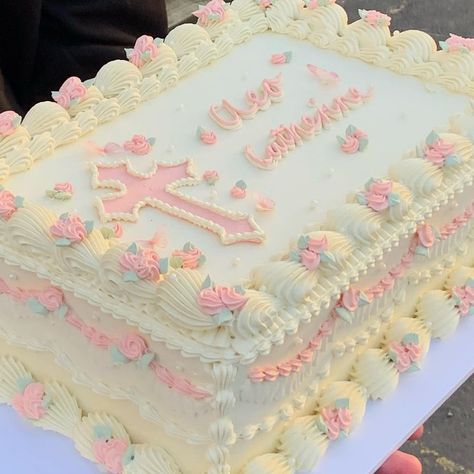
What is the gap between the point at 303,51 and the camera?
202cm

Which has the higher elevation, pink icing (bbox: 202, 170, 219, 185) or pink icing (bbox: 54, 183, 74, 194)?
pink icing (bbox: 202, 170, 219, 185)

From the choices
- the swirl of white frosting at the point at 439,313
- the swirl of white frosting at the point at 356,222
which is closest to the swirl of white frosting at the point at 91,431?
the swirl of white frosting at the point at 356,222

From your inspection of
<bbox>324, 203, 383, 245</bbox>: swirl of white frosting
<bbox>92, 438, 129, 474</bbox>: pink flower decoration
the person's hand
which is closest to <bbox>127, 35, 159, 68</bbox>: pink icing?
<bbox>324, 203, 383, 245</bbox>: swirl of white frosting

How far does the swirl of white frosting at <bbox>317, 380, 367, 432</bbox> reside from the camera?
58.3 inches

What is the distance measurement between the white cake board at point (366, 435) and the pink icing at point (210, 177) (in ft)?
1.67

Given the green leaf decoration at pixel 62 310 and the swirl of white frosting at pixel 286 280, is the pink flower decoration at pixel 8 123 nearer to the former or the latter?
the green leaf decoration at pixel 62 310

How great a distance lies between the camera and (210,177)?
1568 millimetres

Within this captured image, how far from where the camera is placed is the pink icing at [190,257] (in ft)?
4.36

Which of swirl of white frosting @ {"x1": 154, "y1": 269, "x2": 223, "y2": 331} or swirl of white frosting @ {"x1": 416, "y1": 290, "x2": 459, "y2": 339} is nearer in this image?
swirl of white frosting @ {"x1": 154, "y1": 269, "x2": 223, "y2": 331}

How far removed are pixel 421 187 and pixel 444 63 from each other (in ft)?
1.73

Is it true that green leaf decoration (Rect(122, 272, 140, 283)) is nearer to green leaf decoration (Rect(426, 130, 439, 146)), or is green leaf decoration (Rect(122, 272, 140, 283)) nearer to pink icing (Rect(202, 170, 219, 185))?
pink icing (Rect(202, 170, 219, 185))

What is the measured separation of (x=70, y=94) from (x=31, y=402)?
65 cm

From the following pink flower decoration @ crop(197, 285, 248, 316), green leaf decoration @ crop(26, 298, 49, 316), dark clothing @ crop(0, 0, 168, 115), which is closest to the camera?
pink flower decoration @ crop(197, 285, 248, 316)

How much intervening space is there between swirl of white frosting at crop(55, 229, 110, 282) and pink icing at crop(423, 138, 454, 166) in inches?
25.3
